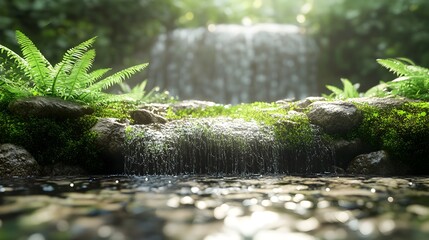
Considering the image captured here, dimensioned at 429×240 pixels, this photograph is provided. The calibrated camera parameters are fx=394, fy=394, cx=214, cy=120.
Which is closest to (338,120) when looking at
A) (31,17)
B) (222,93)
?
(222,93)

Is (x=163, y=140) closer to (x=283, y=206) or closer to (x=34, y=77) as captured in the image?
(x=34, y=77)

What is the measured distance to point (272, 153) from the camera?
5.67 metres

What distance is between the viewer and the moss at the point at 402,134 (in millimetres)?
5566

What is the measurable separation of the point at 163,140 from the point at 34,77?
7.18 ft

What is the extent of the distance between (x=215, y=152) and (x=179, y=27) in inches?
418

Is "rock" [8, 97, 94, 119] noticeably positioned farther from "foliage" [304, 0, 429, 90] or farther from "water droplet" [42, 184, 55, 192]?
"foliage" [304, 0, 429, 90]

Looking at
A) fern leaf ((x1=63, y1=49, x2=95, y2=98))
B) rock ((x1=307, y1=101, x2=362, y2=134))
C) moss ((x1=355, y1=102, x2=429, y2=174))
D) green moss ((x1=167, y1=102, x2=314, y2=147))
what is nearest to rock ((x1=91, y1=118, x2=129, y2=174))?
fern leaf ((x1=63, y1=49, x2=95, y2=98))

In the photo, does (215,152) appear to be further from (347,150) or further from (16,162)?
(16,162)

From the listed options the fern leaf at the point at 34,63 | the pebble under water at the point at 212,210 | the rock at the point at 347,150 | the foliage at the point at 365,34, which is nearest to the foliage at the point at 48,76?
the fern leaf at the point at 34,63

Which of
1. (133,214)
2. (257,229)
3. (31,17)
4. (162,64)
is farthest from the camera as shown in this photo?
(162,64)

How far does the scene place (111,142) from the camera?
5418 mm

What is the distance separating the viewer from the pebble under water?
232 centimetres

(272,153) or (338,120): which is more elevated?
(338,120)

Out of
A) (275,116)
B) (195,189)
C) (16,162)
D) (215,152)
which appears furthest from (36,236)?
(275,116)
